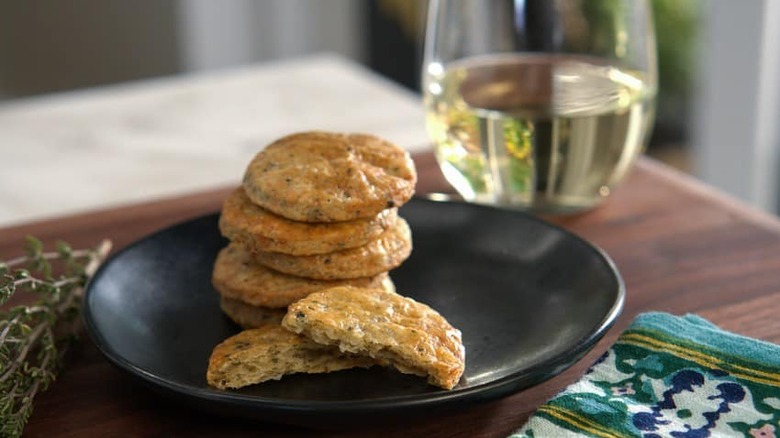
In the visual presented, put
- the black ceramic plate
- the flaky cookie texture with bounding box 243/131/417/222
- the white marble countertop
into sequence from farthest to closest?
the white marble countertop
the flaky cookie texture with bounding box 243/131/417/222
the black ceramic plate

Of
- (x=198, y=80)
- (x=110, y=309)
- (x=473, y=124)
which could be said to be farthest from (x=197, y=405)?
(x=198, y=80)

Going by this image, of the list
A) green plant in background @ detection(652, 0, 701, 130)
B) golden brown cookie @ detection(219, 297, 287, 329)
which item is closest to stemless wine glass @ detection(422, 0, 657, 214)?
golden brown cookie @ detection(219, 297, 287, 329)

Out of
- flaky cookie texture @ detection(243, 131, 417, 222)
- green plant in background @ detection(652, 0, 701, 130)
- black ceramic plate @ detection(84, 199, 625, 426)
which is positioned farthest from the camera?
green plant in background @ detection(652, 0, 701, 130)

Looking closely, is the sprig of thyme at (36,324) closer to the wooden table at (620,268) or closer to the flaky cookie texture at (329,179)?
the wooden table at (620,268)

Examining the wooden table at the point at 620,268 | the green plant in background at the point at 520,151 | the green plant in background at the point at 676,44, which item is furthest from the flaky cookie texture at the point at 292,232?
the green plant in background at the point at 676,44

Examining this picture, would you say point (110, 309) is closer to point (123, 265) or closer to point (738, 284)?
point (123, 265)

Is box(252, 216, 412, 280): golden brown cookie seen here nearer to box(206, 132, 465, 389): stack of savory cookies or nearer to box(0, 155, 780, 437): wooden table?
box(206, 132, 465, 389): stack of savory cookies
